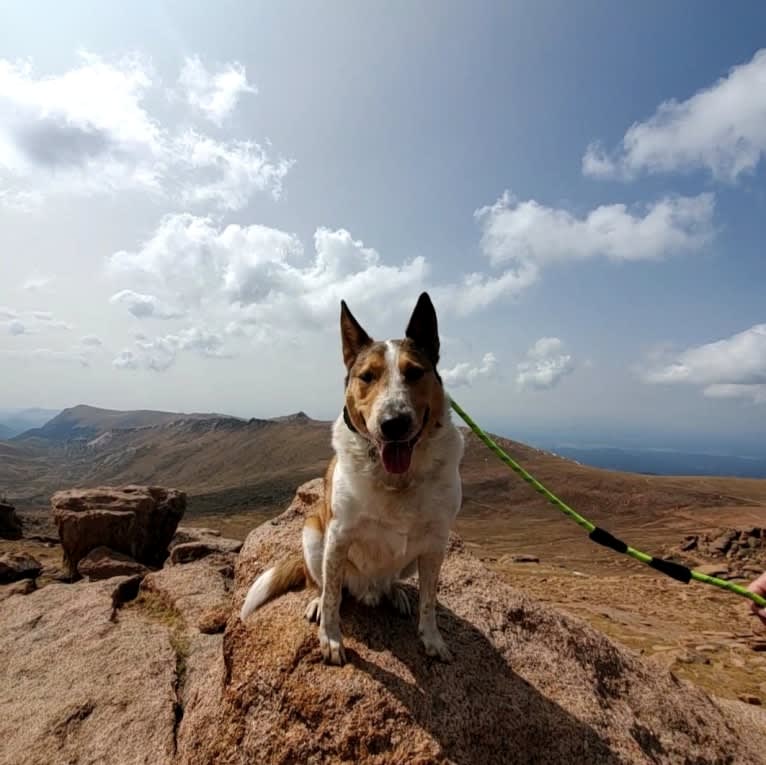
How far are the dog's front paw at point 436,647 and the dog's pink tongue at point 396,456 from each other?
5.78 feet

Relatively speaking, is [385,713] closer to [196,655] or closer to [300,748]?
[300,748]

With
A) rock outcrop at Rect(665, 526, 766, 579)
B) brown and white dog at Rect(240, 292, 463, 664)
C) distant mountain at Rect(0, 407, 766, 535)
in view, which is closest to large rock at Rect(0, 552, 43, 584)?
distant mountain at Rect(0, 407, 766, 535)

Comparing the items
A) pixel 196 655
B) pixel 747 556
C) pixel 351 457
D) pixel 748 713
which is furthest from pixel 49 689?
pixel 747 556

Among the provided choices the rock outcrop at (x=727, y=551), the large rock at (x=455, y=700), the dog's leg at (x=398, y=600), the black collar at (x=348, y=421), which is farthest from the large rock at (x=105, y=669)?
the rock outcrop at (x=727, y=551)

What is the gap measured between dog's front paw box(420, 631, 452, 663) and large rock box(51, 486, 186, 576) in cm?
1904

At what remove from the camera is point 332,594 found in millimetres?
4336

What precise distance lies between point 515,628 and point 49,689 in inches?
234

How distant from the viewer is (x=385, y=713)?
3.88 metres

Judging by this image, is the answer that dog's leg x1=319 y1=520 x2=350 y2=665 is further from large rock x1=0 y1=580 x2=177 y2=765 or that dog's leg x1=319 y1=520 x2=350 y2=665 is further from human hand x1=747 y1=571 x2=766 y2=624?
human hand x1=747 y1=571 x2=766 y2=624

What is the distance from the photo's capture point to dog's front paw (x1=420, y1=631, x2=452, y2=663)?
445 cm

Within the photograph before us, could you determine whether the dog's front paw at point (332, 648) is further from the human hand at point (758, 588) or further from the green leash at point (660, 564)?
the human hand at point (758, 588)

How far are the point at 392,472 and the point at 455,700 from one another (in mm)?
2027

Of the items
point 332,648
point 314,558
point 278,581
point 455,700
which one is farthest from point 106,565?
point 455,700

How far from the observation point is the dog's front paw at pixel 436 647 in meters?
4.45
